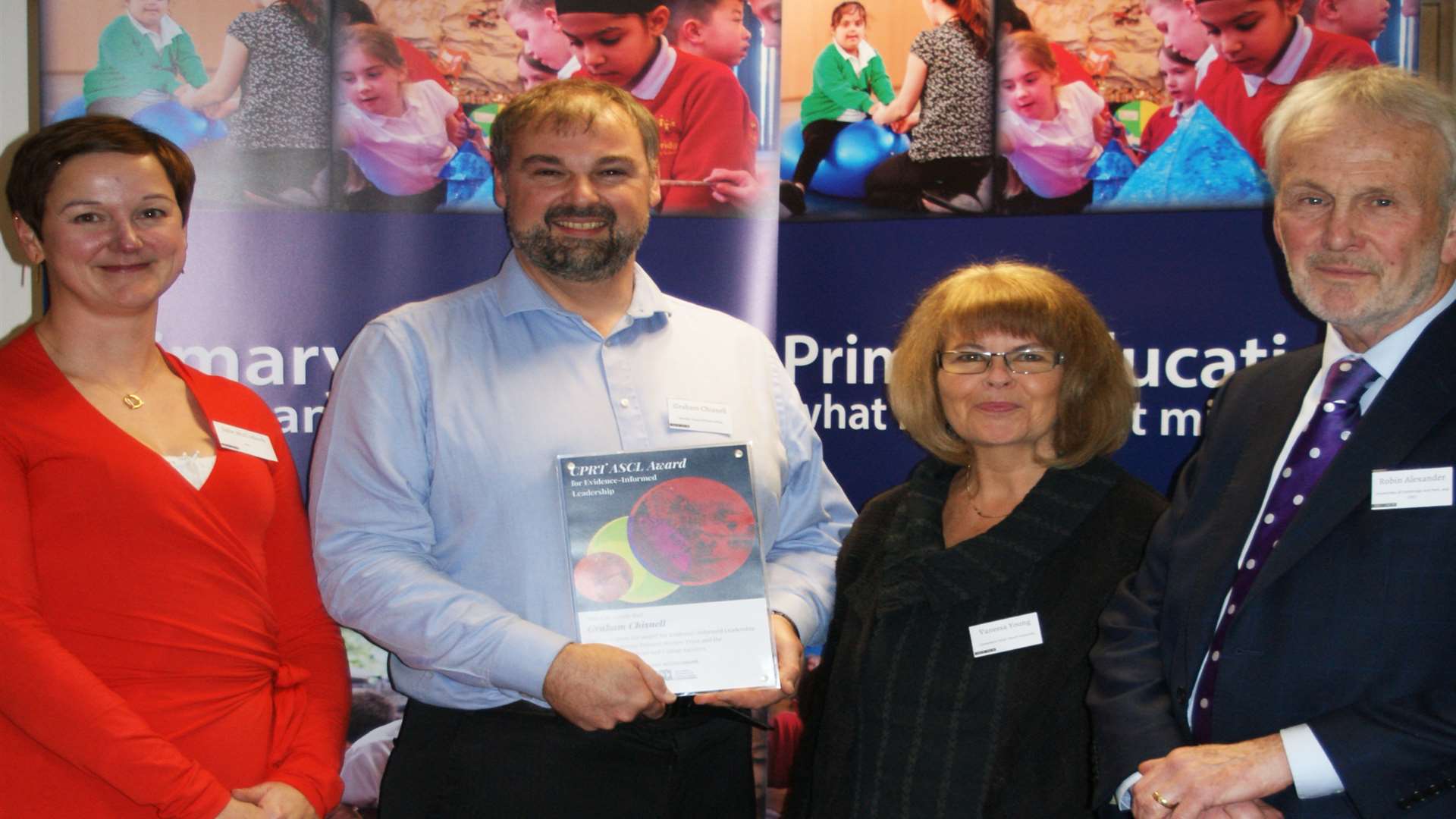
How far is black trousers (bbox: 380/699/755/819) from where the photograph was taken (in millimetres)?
2512

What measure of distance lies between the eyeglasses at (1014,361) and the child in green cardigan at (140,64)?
211cm

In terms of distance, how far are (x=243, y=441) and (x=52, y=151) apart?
68 cm

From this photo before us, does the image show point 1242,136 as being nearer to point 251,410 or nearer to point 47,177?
point 251,410

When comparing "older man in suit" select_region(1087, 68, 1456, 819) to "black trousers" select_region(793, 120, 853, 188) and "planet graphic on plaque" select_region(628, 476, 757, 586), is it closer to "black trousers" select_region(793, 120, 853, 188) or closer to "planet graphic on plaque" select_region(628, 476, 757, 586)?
"planet graphic on plaque" select_region(628, 476, 757, 586)

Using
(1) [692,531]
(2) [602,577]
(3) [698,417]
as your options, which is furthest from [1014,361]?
(2) [602,577]

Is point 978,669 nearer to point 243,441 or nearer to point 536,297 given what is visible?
point 536,297

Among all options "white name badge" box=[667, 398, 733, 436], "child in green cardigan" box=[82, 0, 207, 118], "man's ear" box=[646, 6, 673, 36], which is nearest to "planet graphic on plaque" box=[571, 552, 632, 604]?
"white name badge" box=[667, 398, 733, 436]

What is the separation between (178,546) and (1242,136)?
280cm

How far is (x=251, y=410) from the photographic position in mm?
2695

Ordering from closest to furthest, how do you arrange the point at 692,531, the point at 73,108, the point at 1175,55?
1. the point at 692,531
2. the point at 73,108
3. the point at 1175,55

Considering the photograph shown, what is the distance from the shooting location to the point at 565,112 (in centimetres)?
276

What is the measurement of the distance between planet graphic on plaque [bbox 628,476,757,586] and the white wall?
6.93 feet

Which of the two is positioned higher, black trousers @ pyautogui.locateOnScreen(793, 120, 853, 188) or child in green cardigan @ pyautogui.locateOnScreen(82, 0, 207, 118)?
child in green cardigan @ pyautogui.locateOnScreen(82, 0, 207, 118)

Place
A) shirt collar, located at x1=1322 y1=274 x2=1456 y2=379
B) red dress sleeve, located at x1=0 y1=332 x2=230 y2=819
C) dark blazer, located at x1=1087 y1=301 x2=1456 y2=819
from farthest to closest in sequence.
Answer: red dress sleeve, located at x1=0 y1=332 x2=230 y2=819 < shirt collar, located at x1=1322 y1=274 x2=1456 y2=379 < dark blazer, located at x1=1087 y1=301 x2=1456 y2=819
